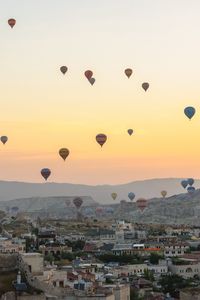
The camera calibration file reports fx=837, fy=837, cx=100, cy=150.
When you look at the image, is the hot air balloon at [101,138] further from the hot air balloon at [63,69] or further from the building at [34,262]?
the building at [34,262]

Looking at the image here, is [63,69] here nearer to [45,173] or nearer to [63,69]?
[63,69]

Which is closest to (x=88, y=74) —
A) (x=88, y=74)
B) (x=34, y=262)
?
(x=88, y=74)

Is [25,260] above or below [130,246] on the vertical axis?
below

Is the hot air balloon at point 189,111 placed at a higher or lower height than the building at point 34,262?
higher

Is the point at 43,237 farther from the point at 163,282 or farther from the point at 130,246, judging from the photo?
the point at 163,282

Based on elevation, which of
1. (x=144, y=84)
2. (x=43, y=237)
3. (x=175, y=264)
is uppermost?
(x=144, y=84)

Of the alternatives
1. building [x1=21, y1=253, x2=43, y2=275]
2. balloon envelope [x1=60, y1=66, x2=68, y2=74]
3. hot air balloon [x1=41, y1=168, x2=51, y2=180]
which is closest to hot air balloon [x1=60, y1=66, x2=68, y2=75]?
balloon envelope [x1=60, y1=66, x2=68, y2=74]

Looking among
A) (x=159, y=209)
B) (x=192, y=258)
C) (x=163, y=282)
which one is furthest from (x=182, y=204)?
(x=163, y=282)

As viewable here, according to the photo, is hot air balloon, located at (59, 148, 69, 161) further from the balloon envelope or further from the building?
the building

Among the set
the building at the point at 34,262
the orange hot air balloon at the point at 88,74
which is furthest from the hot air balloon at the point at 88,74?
the building at the point at 34,262

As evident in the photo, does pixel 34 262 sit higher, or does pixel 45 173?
pixel 45 173

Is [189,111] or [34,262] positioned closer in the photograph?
[34,262]
